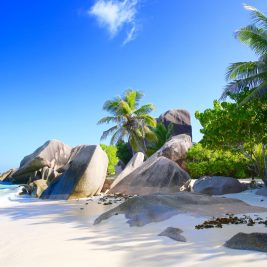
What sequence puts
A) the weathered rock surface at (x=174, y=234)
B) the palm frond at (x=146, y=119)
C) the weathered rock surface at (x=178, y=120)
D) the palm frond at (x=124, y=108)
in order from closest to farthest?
1. the weathered rock surface at (x=174, y=234)
2. the palm frond at (x=124, y=108)
3. the palm frond at (x=146, y=119)
4. the weathered rock surface at (x=178, y=120)

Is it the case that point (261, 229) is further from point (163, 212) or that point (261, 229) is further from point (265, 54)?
point (265, 54)

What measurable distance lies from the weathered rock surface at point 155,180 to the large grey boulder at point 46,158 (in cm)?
1772

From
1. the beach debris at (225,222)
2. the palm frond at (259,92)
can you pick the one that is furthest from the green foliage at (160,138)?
the beach debris at (225,222)

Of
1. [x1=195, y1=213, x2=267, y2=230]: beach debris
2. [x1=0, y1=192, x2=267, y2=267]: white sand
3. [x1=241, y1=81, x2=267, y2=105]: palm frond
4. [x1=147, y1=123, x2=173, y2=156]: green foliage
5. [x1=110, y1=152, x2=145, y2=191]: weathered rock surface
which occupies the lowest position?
[x1=0, y1=192, x2=267, y2=267]: white sand

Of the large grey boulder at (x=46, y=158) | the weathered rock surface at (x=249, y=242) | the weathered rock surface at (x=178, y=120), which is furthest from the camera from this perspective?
the weathered rock surface at (x=178, y=120)

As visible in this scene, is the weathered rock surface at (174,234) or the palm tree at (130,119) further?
the palm tree at (130,119)

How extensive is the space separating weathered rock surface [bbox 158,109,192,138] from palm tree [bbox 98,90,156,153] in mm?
11342

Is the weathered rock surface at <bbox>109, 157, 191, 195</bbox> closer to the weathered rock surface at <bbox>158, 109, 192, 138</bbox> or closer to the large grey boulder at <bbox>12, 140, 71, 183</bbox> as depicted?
the large grey boulder at <bbox>12, 140, 71, 183</bbox>

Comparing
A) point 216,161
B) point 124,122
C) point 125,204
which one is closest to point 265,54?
point 216,161

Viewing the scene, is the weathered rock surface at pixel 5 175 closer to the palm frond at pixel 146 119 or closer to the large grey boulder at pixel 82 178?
the palm frond at pixel 146 119

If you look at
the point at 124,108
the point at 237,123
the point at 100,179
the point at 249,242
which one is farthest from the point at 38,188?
the point at 249,242

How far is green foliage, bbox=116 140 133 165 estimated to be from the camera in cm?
4484

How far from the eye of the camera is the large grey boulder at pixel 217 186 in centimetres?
1484

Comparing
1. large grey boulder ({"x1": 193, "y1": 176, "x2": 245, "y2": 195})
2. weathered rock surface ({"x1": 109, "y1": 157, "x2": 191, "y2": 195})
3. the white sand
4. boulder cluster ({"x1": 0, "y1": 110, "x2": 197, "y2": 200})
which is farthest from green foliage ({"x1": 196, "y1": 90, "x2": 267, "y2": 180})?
the white sand
